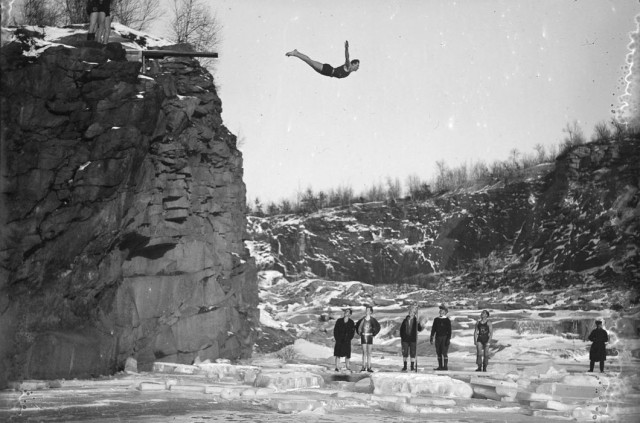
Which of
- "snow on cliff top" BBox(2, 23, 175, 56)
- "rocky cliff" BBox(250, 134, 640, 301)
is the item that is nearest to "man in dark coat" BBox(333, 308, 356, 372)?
"snow on cliff top" BBox(2, 23, 175, 56)

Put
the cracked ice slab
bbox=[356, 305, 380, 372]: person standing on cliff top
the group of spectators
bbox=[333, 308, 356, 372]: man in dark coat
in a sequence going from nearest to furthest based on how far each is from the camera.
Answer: the cracked ice slab
bbox=[356, 305, 380, 372]: person standing on cliff top
the group of spectators
bbox=[333, 308, 356, 372]: man in dark coat

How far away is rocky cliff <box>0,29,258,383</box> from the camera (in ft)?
66.3

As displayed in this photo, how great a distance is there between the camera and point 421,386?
1788cm

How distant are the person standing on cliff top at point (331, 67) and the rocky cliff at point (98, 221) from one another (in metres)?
8.67

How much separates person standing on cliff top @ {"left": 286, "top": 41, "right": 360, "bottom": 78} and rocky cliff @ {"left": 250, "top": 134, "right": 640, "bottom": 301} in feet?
246

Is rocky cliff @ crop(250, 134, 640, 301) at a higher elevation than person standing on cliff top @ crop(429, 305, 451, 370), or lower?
higher

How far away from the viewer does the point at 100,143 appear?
22328mm

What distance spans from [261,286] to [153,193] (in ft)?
228

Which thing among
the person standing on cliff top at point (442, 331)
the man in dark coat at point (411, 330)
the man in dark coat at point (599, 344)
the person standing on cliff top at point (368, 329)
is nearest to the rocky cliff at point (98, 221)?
the person standing on cliff top at point (368, 329)

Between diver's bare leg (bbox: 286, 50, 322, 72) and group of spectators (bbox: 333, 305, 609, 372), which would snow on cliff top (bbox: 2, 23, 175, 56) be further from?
group of spectators (bbox: 333, 305, 609, 372)

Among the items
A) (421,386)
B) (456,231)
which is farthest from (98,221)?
(456,231)

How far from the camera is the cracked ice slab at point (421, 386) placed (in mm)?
17812

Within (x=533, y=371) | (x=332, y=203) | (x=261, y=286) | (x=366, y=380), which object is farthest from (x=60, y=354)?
(x=332, y=203)

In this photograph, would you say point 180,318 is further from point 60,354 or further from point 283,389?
point 283,389
